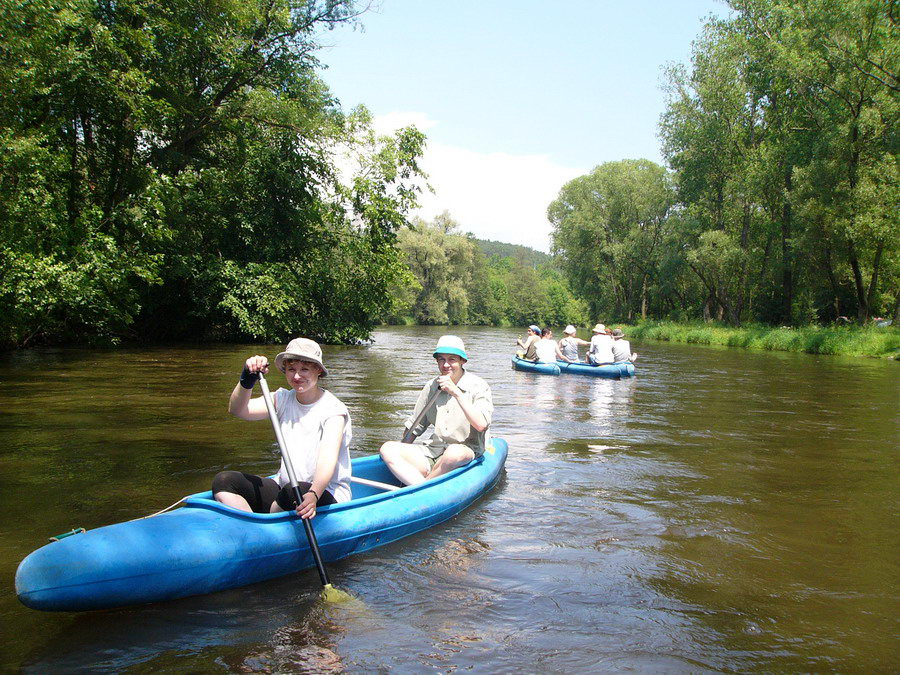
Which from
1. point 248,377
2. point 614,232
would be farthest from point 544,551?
point 614,232

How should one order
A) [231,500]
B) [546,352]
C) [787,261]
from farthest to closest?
[787,261]
[546,352]
[231,500]

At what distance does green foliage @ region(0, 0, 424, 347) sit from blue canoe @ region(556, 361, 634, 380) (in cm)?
789

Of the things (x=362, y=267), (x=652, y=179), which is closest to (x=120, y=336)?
(x=362, y=267)

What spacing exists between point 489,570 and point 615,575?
0.76 meters

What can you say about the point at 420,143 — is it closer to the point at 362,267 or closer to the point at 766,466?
the point at 362,267

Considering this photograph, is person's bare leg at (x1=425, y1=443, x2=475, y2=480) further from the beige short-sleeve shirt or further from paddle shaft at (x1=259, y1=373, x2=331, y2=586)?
paddle shaft at (x1=259, y1=373, x2=331, y2=586)

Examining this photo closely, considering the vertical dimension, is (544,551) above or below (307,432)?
below

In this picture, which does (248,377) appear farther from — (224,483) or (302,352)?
(224,483)

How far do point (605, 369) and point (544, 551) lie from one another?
10987 millimetres

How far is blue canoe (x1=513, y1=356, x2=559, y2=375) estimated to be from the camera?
1571 centimetres

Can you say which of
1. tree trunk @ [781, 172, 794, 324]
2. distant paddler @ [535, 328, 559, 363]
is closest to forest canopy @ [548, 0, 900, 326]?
tree trunk @ [781, 172, 794, 324]

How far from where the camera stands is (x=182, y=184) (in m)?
17.2

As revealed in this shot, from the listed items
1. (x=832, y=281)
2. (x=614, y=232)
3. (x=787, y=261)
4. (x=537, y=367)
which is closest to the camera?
(x=537, y=367)

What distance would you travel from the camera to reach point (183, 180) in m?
16.7
